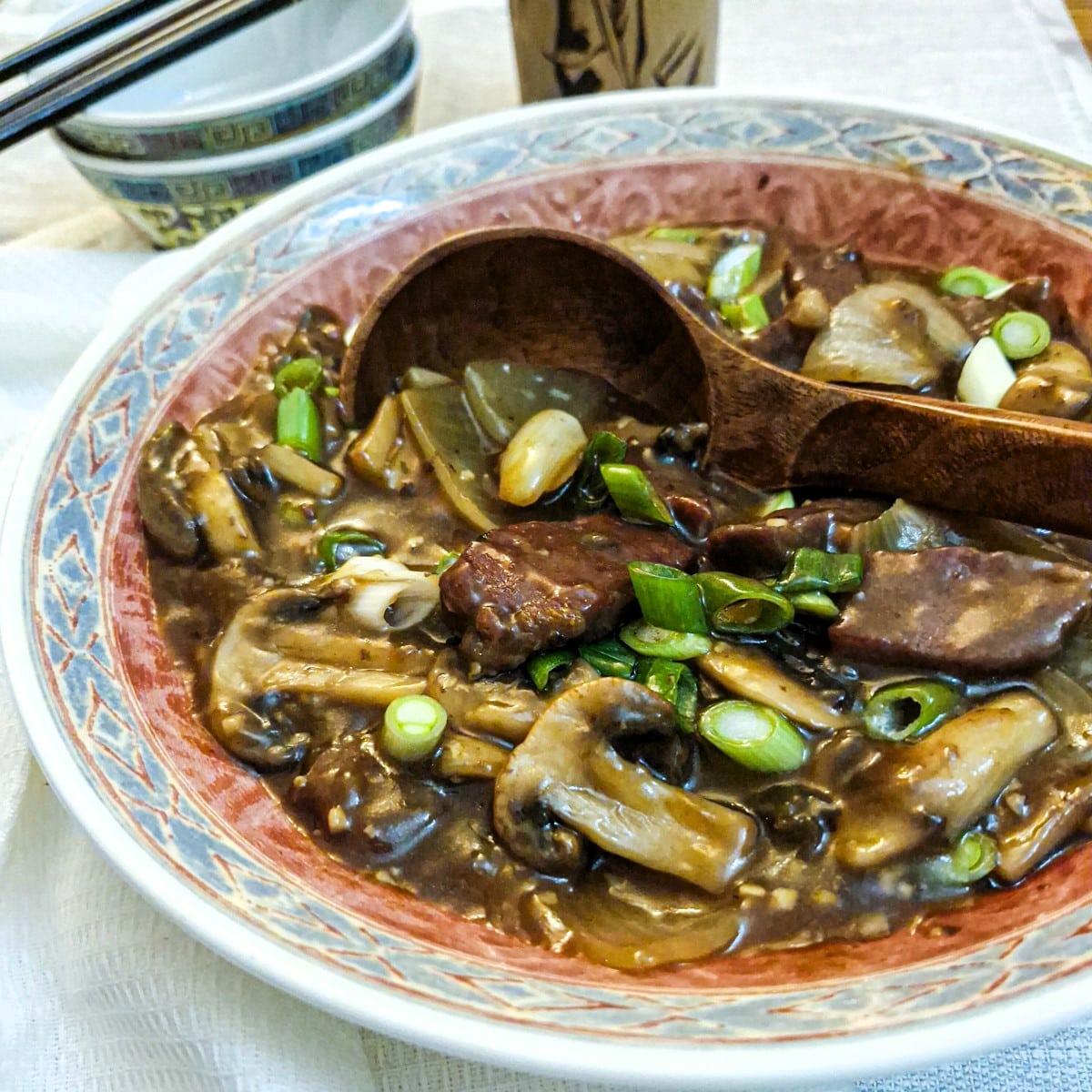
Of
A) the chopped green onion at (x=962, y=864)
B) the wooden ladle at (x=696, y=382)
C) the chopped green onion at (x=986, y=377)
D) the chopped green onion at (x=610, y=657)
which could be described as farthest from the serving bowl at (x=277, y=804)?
the chopped green onion at (x=610, y=657)

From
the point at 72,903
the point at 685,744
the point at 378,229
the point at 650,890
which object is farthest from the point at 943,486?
Result: the point at 72,903

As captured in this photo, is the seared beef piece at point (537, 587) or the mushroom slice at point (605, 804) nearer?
the mushroom slice at point (605, 804)

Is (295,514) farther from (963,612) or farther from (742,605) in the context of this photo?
(963,612)

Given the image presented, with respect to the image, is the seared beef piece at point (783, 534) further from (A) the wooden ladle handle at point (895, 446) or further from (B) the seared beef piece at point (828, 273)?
(B) the seared beef piece at point (828, 273)

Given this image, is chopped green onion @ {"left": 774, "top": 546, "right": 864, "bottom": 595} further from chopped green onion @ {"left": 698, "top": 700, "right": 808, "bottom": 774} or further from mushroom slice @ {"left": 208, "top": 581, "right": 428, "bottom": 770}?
mushroom slice @ {"left": 208, "top": 581, "right": 428, "bottom": 770}

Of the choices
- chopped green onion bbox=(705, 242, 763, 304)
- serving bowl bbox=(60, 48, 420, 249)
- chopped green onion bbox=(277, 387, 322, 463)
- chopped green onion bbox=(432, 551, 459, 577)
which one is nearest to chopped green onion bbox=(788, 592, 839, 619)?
chopped green onion bbox=(432, 551, 459, 577)
